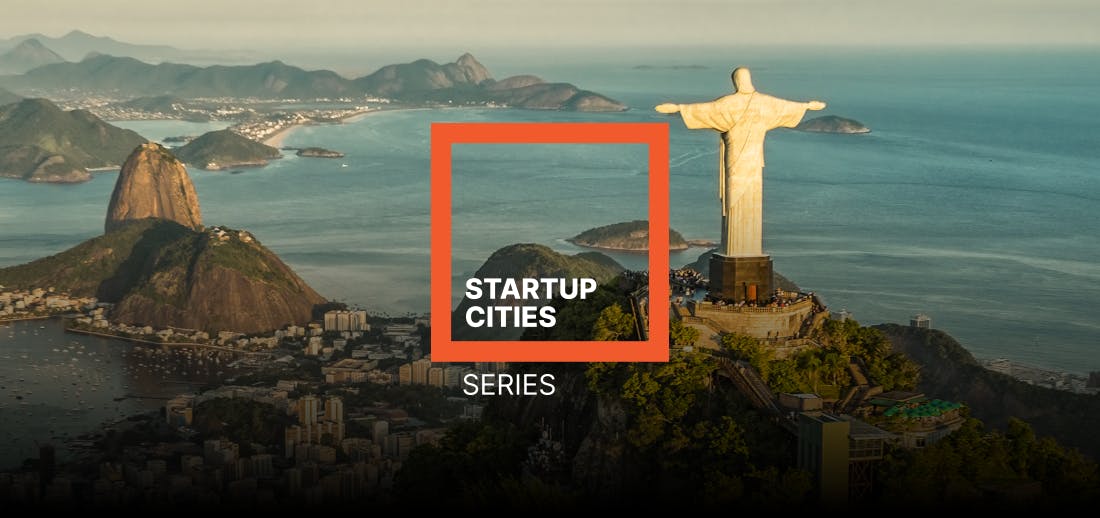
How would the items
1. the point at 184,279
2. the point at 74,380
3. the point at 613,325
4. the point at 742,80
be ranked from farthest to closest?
1. the point at 184,279
2. the point at 74,380
3. the point at 613,325
4. the point at 742,80

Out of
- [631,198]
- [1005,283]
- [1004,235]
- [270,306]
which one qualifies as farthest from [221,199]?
[1005,283]

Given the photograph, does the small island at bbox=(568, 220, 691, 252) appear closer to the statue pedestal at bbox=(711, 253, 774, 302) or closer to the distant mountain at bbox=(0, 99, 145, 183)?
the statue pedestal at bbox=(711, 253, 774, 302)

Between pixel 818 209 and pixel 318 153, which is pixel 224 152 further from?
pixel 818 209

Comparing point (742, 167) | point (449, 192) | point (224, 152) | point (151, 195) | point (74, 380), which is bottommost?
point (74, 380)

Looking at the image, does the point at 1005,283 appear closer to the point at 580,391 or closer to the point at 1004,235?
the point at 1004,235

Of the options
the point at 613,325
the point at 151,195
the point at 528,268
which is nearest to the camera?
the point at 613,325

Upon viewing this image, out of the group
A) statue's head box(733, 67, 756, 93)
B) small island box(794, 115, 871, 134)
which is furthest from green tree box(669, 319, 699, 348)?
small island box(794, 115, 871, 134)

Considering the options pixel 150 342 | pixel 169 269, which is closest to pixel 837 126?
pixel 169 269

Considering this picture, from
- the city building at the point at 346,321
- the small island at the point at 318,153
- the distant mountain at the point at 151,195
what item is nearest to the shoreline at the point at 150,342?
the city building at the point at 346,321
